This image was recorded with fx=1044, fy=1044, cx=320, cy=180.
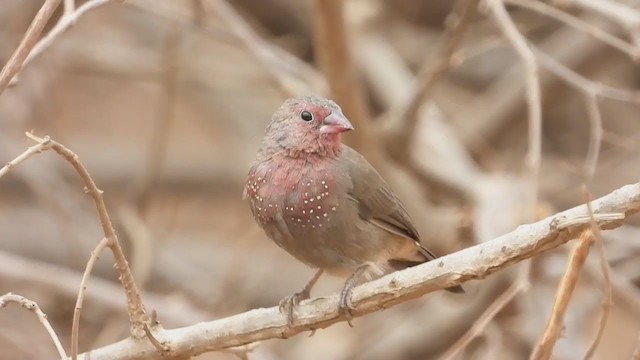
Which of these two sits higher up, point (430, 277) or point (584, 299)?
point (584, 299)

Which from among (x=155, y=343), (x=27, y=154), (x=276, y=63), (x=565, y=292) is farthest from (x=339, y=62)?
(x=27, y=154)

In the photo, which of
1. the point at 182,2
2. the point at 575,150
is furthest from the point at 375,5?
the point at 575,150

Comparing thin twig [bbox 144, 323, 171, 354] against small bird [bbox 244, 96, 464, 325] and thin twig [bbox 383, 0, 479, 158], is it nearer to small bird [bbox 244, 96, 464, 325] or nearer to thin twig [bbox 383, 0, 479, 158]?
small bird [bbox 244, 96, 464, 325]

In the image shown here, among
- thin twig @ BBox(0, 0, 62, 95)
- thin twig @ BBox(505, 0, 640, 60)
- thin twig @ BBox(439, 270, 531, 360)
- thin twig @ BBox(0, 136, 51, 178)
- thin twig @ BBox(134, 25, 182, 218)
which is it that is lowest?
thin twig @ BBox(439, 270, 531, 360)

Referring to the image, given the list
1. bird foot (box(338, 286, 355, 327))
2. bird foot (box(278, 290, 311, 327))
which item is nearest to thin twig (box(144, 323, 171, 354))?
bird foot (box(278, 290, 311, 327))

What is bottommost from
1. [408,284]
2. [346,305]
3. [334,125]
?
[408,284]

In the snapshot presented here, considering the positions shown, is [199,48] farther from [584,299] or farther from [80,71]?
[584,299]

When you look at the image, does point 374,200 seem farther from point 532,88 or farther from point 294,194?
point 532,88
